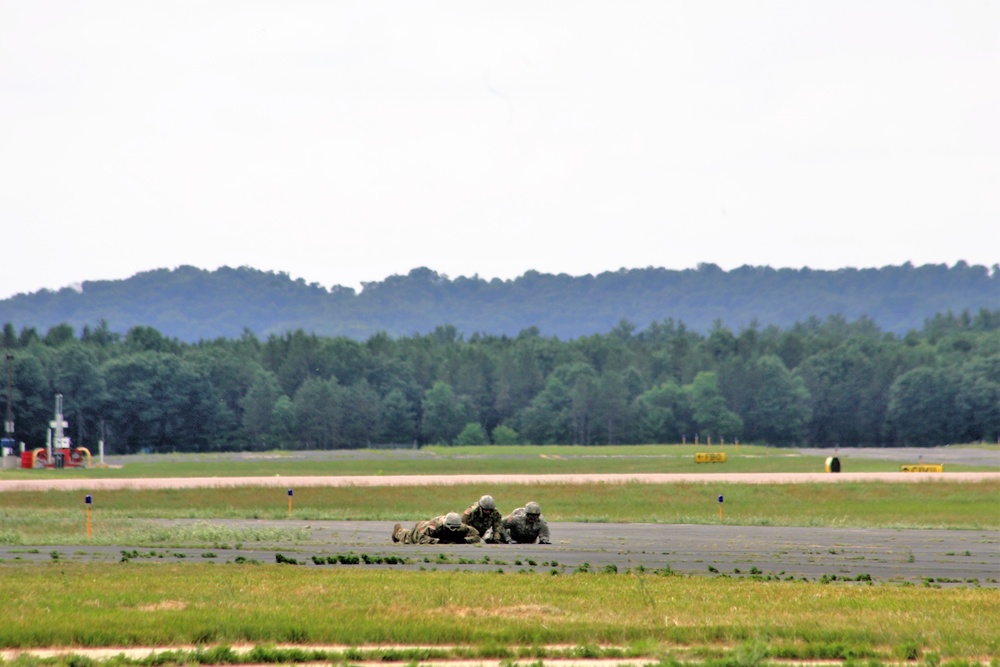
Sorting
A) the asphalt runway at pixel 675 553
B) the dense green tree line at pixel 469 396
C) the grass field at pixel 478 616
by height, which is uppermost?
the dense green tree line at pixel 469 396

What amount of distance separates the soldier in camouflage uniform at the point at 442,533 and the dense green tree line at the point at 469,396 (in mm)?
109203

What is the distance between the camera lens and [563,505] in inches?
2025

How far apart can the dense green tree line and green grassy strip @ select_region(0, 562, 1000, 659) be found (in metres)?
119

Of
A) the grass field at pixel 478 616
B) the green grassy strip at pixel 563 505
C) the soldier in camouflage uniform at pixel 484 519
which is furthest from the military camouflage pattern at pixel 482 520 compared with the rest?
the grass field at pixel 478 616

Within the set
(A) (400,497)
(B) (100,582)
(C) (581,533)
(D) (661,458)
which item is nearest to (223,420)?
(D) (661,458)

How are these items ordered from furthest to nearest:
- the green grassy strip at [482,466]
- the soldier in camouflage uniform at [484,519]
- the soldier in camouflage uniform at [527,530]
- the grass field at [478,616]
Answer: the green grassy strip at [482,466] < the soldier in camouflage uniform at [484,519] < the soldier in camouflage uniform at [527,530] < the grass field at [478,616]

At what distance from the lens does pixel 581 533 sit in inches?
1476

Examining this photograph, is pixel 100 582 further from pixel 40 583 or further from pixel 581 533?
pixel 581 533

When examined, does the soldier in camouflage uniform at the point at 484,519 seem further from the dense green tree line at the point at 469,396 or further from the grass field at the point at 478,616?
the dense green tree line at the point at 469,396

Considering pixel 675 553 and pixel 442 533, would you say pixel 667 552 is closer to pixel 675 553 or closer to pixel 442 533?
pixel 675 553

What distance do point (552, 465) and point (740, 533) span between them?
Answer: 51399 millimetres

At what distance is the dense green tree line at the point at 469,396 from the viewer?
14412cm

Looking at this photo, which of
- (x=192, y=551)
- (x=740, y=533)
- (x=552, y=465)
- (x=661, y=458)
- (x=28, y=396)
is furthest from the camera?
(x=28, y=396)

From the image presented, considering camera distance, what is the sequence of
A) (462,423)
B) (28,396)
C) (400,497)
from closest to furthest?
(400,497), (28,396), (462,423)
